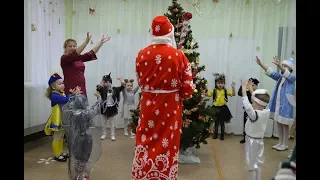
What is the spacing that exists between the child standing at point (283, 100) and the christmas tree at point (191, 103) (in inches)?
39.6

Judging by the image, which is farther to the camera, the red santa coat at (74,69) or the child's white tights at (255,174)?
the red santa coat at (74,69)

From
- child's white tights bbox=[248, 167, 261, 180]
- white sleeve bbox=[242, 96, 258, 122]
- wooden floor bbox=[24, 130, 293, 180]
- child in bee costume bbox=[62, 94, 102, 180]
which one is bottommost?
wooden floor bbox=[24, 130, 293, 180]

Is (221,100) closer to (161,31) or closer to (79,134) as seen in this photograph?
(161,31)

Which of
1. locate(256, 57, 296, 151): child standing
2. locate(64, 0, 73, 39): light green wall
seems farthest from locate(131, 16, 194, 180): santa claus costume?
locate(64, 0, 73, 39): light green wall

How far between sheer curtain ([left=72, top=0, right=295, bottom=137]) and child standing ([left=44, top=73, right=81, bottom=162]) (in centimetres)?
185

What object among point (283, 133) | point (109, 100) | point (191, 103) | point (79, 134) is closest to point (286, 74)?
point (283, 133)

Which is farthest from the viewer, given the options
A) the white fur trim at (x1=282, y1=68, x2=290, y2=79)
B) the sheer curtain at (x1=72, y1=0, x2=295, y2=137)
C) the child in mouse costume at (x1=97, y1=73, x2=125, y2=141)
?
the sheer curtain at (x1=72, y1=0, x2=295, y2=137)

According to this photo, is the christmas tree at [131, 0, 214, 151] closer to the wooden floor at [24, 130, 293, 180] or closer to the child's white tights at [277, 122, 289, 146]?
the wooden floor at [24, 130, 293, 180]

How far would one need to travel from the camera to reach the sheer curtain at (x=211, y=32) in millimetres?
4852

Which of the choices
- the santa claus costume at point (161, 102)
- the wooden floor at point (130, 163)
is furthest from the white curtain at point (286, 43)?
the santa claus costume at point (161, 102)

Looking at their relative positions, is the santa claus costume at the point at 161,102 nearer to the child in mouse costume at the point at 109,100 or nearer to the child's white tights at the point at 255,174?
the child's white tights at the point at 255,174

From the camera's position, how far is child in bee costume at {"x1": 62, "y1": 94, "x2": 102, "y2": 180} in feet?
8.28
